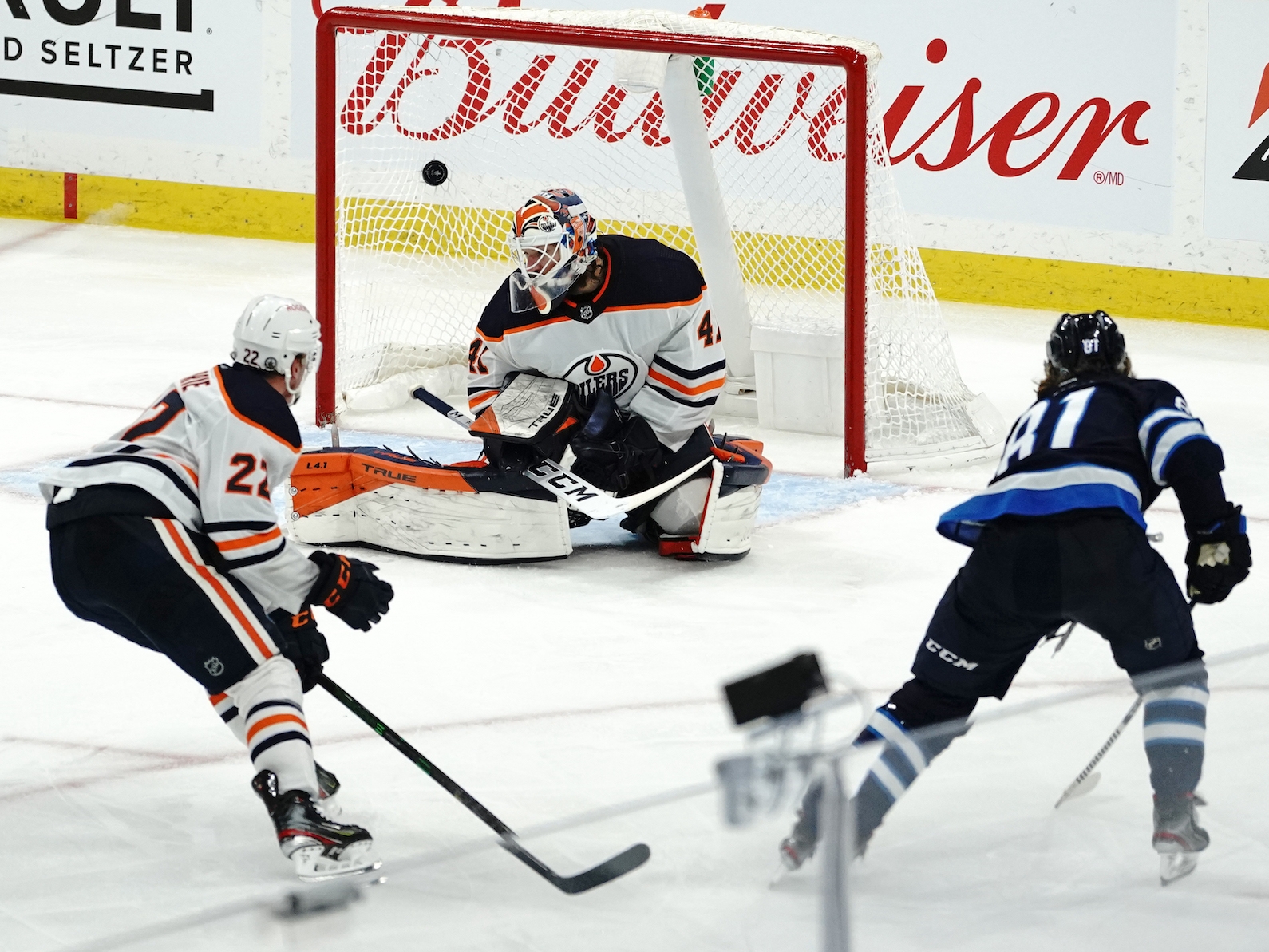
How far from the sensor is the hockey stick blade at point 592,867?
138 centimetres

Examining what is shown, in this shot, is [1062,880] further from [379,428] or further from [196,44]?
[196,44]

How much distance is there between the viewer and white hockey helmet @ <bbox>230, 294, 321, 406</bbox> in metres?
2.38

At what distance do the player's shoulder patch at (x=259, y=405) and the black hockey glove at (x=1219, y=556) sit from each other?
115 centimetres

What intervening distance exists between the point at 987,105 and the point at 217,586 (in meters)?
5.16

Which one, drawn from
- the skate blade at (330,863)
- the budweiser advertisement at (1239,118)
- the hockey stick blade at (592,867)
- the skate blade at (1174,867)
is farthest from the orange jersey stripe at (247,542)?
the budweiser advertisement at (1239,118)

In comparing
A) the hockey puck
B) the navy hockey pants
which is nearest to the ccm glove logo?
the navy hockey pants

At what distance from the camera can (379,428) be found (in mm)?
5125

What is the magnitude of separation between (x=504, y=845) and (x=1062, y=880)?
427mm

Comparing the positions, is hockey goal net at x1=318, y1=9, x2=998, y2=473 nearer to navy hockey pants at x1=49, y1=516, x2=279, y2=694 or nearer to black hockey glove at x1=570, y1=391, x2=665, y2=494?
black hockey glove at x1=570, y1=391, x2=665, y2=494

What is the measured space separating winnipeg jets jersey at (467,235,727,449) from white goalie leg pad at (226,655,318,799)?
1.66m

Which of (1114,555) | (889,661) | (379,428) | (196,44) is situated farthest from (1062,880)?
(196,44)

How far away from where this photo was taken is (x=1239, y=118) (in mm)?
6500

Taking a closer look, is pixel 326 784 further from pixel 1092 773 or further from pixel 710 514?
pixel 710 514

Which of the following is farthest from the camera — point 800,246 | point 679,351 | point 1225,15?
point 1225,15
